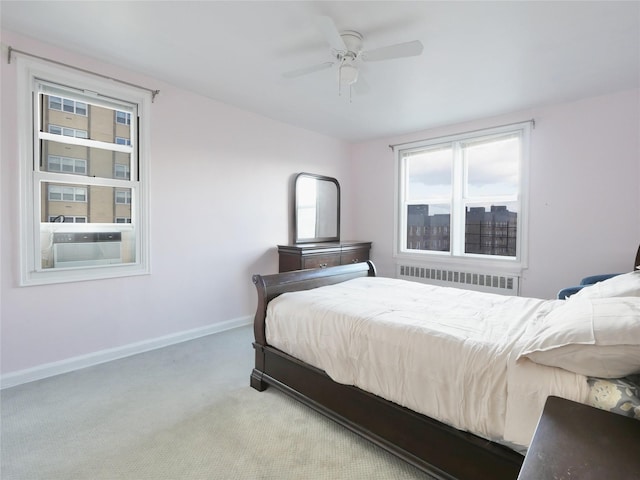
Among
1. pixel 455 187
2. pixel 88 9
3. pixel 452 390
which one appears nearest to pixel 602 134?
pixel 455 187

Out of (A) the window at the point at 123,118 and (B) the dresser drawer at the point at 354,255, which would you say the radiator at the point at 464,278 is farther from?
(A) the window at the point at 123,118

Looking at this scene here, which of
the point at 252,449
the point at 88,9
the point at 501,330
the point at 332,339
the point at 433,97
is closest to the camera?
the point at 501,330

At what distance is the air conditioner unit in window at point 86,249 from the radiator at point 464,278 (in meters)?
3.56

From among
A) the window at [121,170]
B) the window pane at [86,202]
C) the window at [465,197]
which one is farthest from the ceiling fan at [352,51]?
the window at [465,197]

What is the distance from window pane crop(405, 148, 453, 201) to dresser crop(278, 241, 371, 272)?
118 centimetres

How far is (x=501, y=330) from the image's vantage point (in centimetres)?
162

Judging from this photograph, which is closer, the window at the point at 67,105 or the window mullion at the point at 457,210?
the window at the point at 67,105

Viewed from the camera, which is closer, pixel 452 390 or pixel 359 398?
pixel 452 390

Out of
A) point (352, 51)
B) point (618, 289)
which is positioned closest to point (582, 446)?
point (618, 289)

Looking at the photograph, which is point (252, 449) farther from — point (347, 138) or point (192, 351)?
point (347, 138)

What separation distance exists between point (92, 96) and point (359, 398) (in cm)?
319

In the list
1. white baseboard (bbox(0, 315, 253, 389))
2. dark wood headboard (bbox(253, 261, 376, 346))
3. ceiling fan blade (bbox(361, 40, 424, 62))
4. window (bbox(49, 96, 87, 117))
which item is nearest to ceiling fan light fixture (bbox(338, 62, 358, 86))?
ceiling fan blade (bbox(361, 40, 424, 62))

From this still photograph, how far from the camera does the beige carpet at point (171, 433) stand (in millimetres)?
1591

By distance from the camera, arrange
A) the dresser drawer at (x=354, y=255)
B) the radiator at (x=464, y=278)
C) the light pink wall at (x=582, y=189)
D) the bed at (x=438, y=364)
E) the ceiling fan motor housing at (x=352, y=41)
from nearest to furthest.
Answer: the bed at (x=438, y=364), the ceiling fan motor housing at (x=352, y=41), the light pink wall at (x=582, y=189), the radiator at (x=464, y=278), the dresser drawer at (x=354, y=255)
